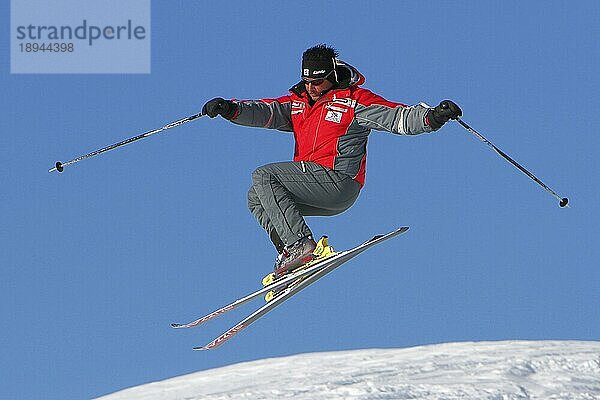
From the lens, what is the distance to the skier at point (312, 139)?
487 inches

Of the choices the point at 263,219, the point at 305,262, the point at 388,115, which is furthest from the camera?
the point at 263,219

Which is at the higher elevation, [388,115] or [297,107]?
[297,107]

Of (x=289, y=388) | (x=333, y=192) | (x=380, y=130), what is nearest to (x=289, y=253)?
(x=333, y=192)

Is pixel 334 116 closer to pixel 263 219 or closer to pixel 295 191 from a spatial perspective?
pixel 295 191

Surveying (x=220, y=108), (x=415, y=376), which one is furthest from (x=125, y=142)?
(x=415, y=376)

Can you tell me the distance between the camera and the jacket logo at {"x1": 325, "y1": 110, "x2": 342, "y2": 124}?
12.4 m

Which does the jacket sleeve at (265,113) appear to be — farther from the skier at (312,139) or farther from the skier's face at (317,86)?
the skier's face at (317,86)

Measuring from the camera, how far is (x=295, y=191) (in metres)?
12.5

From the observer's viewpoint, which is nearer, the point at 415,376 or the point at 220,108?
the point at 220,108

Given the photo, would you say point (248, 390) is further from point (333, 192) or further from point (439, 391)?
point (333, 192)

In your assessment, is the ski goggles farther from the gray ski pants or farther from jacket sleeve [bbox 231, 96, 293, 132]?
the gray ski pants

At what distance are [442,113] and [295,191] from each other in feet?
5.93

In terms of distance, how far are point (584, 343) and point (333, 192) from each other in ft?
71.6

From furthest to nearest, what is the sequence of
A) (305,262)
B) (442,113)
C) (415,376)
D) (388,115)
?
(415,376) < (305,262) < (388,115) < (442,113)
